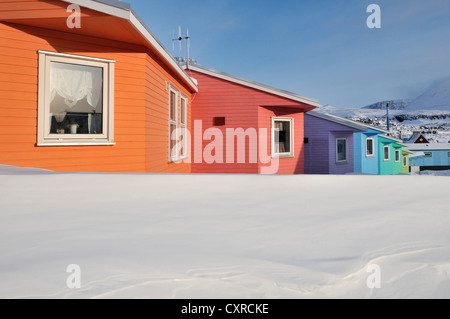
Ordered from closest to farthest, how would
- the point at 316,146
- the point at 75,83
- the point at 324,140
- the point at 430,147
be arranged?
1. the point at 75,83
2. the point at 324,140
3. the point at 316,146
4. the point at 430,147

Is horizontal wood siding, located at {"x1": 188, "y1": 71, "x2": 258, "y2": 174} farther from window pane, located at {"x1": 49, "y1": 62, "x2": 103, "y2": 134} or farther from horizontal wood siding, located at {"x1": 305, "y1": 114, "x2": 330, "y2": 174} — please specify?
horizontal wood siding, located at {"x1": 305, "y1": 114, "x2": 330, "y2": 174}

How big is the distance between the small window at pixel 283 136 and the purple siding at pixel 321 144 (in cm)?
550

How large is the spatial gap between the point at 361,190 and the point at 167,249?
6.57ft

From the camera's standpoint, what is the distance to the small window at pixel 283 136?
33.0 ft

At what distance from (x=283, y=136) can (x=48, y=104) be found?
757 centimetres

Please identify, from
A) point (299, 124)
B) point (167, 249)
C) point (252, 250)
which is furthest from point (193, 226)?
point (299, 124)

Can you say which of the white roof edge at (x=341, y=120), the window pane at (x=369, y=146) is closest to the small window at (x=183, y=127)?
the white roof edge at (x=341, y=120)

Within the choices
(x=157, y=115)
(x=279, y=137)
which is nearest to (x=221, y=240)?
(x=157, y=115)

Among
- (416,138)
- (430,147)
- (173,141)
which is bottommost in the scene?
(173,141)

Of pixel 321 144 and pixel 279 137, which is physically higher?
pixel 321 144

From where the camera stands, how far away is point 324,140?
50.6 ft

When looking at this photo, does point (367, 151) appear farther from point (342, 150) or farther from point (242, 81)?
point (242, 81)

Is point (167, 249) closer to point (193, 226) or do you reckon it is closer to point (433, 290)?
point (193, 226)
